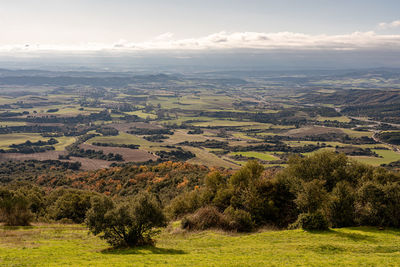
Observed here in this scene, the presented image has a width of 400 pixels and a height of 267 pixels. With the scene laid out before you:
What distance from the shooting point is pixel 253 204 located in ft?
177

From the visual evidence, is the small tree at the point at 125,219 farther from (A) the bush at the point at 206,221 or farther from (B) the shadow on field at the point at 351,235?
(B) the shadow on field at the point at 351,235

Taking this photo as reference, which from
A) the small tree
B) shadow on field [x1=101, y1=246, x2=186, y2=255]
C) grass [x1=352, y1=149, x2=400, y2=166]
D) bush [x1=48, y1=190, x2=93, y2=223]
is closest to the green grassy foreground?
shadow on field [x1=101, y1=246, x2=186, y2=255]

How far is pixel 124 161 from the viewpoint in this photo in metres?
176

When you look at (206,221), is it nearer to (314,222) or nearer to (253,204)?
(253,204)

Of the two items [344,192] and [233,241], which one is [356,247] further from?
[233,241]

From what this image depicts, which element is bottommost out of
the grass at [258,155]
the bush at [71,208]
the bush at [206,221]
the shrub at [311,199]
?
the grass at [258,155]

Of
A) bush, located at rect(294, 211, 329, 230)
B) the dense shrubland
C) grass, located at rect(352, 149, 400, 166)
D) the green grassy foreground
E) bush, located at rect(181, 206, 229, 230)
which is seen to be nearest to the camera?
the green grassy foreground

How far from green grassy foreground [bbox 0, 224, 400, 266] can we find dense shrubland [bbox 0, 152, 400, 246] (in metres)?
2.53

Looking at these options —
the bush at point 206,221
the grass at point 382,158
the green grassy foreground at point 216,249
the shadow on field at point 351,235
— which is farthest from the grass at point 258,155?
the green grassy foreground at point 216,249

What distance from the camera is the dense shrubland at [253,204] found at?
39406 mm

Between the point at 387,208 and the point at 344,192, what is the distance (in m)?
6.16

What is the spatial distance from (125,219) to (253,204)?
82.0 ft

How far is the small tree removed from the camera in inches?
1485

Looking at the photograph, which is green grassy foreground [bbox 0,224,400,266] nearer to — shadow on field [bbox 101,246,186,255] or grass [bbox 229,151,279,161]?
shadow on field [bbox 101,246,186,255]
